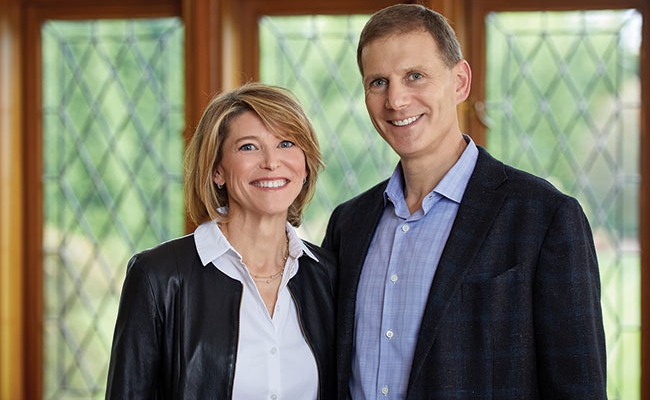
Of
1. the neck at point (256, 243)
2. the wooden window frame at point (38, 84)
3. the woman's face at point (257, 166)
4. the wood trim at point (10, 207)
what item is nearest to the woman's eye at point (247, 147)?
the woman's face at point (257, 166)

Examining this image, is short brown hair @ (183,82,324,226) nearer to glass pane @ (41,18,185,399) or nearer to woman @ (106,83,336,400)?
woman @ (106,83,336,400)

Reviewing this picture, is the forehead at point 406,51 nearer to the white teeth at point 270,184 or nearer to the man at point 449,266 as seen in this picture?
the man at point 449,266

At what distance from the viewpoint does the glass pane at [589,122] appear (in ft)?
9.05

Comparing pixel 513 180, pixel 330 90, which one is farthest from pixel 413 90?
pixel 330 90

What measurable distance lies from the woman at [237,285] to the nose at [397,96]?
26 cm

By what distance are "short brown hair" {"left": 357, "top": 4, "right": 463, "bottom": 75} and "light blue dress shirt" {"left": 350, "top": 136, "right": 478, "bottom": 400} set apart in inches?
8.8

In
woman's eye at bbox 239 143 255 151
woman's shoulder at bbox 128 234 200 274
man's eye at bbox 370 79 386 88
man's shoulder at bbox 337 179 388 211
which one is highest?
man's eye at bbox 370 79 386 88

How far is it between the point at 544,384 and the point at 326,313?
22.5 inches

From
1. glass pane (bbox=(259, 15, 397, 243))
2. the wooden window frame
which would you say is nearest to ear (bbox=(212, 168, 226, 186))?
the wooden window frame

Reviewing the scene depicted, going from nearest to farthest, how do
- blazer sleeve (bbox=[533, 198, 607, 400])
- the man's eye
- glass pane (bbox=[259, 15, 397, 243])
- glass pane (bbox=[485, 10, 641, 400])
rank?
blazer sleeve (bbox=[533, 198, 607, 400]) < the man's eye < glass pane (bbox=[485, 10, 641, 400]) < glass pane (bbox=[259, 15, 397, 243])

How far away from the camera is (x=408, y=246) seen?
1729 mm

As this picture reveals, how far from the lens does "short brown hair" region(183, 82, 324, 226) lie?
1.85 metres

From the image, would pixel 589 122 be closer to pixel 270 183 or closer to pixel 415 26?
pixel 415 26

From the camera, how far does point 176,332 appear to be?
69.7 inches
